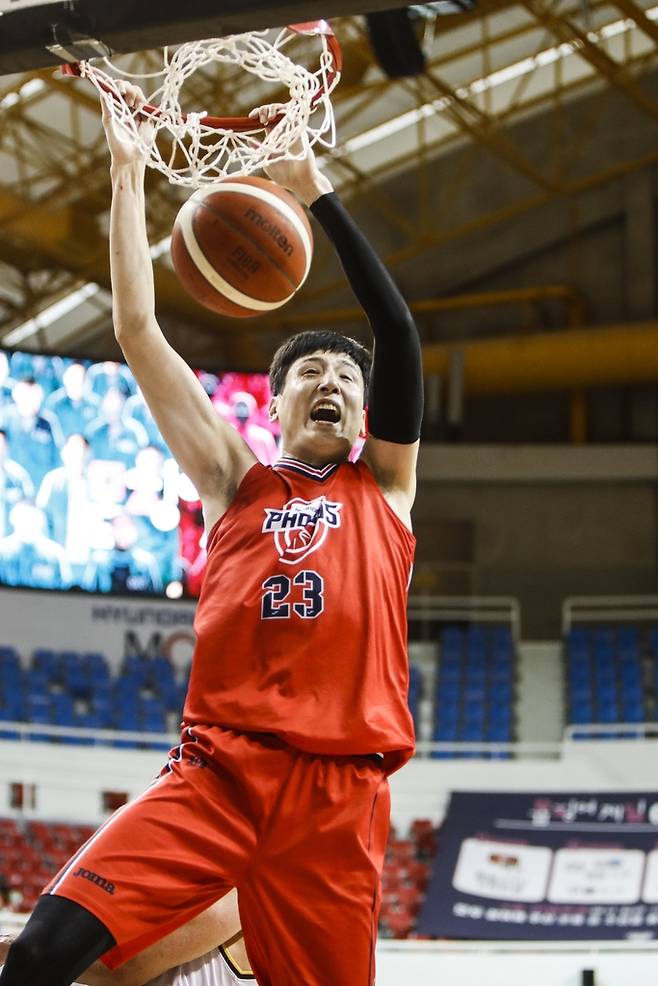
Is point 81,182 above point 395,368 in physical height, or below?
above

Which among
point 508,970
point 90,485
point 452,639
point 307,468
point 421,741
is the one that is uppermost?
point 90,485

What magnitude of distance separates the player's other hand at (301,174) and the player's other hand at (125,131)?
0.36 meters

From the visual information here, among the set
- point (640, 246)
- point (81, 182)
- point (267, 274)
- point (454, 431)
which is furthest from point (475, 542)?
point (267, 274)

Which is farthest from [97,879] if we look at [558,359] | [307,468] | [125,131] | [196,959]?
[558,359]

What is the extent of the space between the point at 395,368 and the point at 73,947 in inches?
60.8

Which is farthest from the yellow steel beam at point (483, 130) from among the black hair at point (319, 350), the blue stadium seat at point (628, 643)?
the black hair at point (319, 350)

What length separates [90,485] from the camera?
16297 mm

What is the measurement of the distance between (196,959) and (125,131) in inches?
87.8

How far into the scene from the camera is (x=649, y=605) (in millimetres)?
18375

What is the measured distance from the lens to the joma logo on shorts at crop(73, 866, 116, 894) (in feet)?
9.05

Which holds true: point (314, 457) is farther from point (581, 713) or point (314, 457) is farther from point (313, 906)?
point (581, 713)

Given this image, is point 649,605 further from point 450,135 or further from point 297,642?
point 297,642

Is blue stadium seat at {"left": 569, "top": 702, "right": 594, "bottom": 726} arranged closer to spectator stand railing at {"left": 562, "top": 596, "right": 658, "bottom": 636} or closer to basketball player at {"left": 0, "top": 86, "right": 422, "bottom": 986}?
spectator stand railing at {"left": 562, "top": 596, "right": 658, "bottom": 636}

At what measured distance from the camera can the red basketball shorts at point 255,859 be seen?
2.79 metres
